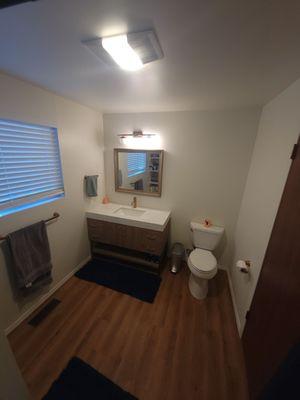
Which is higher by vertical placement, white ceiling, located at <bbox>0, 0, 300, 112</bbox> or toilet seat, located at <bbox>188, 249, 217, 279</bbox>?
white ceiling, located at <bbox>0, 0, 300, 112</bbox>

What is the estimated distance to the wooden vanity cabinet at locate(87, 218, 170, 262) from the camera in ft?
7.02

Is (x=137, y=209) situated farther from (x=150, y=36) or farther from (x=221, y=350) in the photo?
(x=150, y=36)

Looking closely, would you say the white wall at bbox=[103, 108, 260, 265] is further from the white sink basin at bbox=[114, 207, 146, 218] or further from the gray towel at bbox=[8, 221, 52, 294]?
the gray towel at bbox=[8, 221, 52, 294]

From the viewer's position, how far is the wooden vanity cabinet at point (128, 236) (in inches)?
84.2

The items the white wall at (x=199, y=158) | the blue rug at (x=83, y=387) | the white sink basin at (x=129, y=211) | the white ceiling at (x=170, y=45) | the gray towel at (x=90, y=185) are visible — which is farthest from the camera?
the white sink basin at (x=129, y=211)

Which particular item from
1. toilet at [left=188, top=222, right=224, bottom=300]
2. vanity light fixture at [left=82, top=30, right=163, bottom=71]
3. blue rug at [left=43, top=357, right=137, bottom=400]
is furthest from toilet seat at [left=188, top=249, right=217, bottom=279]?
vanity light fixture at [left=82, top=30, right=163, bottom=71]

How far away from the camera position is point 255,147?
1879 mm

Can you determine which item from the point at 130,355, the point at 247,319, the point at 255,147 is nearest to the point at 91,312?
the point at 130,355

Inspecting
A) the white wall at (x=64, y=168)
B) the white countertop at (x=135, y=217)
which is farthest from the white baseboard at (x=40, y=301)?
the white countertop at (x=135, y=217)

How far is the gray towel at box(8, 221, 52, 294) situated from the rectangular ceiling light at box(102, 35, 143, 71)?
160cm

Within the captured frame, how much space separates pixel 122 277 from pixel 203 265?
3.65 ft

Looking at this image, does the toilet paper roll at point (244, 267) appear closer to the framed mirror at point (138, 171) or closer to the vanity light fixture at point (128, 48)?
the framed mirror at point (138, 171)

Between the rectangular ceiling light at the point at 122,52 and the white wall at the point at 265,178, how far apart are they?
1146 mm

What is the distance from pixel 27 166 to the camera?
151 centimetres
